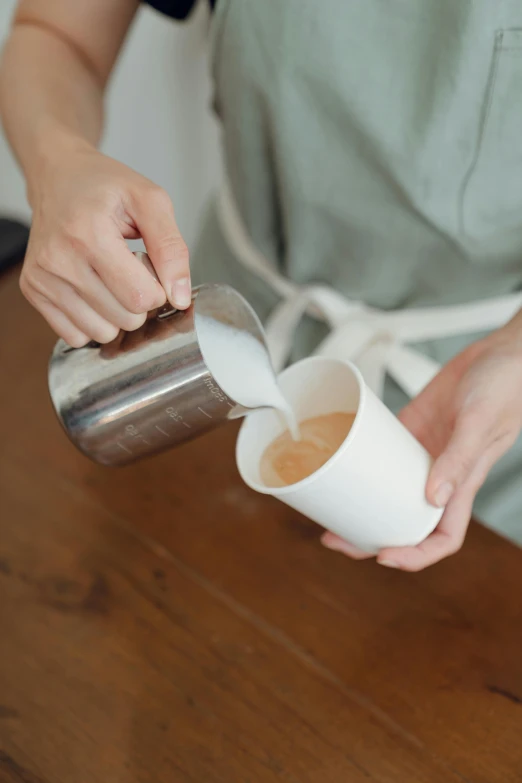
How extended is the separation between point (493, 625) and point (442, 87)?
0.44 m

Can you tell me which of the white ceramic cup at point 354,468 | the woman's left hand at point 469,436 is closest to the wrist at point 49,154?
the white ceramic cup at point 354,468

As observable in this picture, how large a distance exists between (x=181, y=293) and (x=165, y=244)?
0.03 metres

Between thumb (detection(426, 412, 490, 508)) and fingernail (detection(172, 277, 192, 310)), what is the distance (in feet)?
0.71

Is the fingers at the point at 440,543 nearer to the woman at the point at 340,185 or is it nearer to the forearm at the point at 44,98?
the woman at the point at 340,185

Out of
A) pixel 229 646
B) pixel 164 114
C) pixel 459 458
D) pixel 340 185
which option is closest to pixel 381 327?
pixel 340 185

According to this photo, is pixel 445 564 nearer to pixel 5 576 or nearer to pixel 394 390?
pixel 394 390

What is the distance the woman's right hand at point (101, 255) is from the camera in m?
0.42

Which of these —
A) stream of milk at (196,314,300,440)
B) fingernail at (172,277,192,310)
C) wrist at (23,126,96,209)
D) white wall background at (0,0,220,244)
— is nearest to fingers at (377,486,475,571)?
stream of milk at (196,314,300,440)

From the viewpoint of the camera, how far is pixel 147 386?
439 mm

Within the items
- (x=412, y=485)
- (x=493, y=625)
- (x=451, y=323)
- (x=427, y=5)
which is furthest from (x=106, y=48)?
A: (x=493, y=625)

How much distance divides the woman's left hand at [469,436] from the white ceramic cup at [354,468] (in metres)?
0.01

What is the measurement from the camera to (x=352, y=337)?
0.71 metres

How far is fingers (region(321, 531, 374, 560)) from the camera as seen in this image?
21.5 inches

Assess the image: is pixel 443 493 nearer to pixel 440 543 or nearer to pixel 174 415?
pixel 440 543
